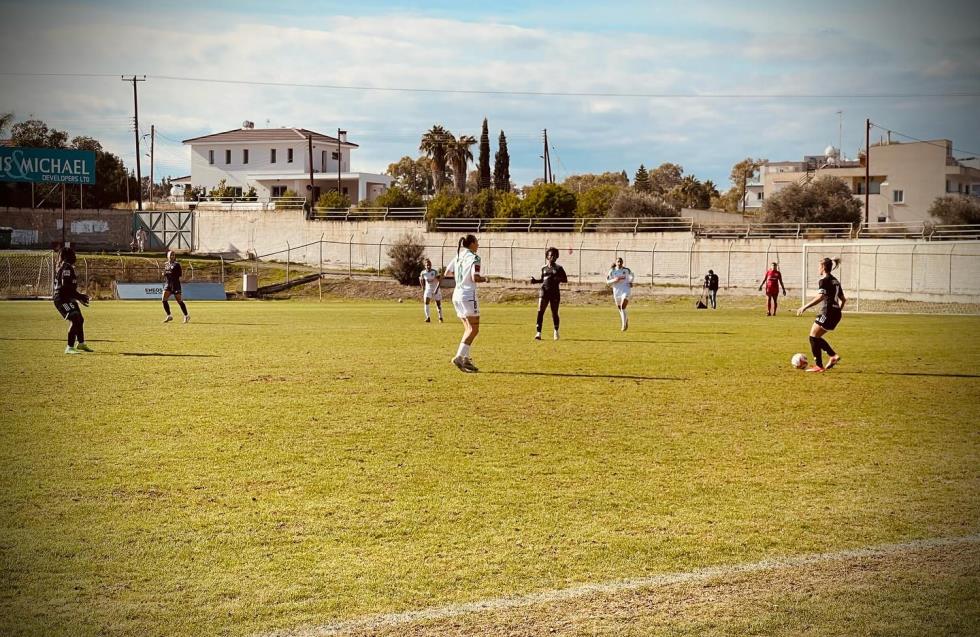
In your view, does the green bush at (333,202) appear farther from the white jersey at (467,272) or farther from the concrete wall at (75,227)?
the white jersey at (467,272)

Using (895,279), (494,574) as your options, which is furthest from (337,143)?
(494,574)

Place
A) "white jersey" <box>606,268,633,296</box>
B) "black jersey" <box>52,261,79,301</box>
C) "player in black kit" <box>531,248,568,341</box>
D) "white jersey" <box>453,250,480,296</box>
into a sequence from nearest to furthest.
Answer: "white jersey" <box>453,250,480,296</box> → "black jersey" <box>52,261,79,301</box> → "player in black kit" <box>531,248,568,341</box> → "white jersey" <box>606,268,633,296</box>

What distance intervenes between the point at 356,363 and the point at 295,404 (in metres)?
4.86

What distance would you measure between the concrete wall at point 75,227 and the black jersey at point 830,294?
6760cm

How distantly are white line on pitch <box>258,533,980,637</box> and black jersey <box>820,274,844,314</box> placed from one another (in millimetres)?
10239

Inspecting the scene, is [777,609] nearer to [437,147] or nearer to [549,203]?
[549,203]

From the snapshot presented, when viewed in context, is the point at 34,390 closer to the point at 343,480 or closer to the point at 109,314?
the point at 343,480

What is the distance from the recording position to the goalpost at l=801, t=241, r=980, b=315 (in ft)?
142

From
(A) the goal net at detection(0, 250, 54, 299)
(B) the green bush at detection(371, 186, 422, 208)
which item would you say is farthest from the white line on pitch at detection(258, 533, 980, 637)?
(B) the green bush at detection(371, 186, 422, 208)

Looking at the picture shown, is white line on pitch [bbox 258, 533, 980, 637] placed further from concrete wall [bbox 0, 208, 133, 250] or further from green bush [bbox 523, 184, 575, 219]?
concrete wall [bbox 0, 208, 133, 250]

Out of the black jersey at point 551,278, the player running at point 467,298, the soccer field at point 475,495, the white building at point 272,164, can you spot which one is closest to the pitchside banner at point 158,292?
the black jersey at point 551,278

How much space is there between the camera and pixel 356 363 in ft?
56.3

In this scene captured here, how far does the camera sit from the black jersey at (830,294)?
54.0ft

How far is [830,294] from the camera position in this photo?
16516 millimetres
